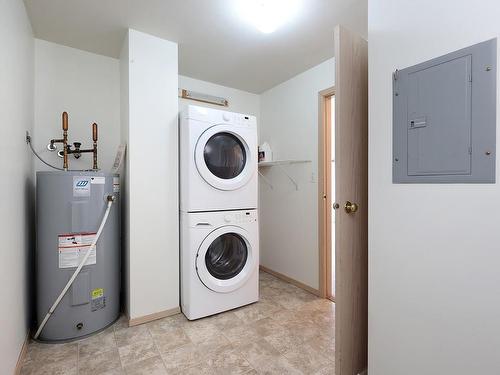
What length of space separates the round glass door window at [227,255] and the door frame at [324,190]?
0.78m

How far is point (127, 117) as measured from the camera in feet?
6.61

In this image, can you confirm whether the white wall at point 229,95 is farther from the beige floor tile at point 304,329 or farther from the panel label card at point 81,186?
the beige floor tile at point 304,329

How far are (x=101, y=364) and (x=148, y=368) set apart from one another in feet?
0.99

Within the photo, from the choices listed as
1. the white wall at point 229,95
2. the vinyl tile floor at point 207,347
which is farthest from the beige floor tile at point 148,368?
the white wall at point 229,95

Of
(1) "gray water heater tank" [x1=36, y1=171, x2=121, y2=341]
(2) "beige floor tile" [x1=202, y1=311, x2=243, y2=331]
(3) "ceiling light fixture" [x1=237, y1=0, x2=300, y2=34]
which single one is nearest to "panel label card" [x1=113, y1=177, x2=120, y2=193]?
(1) "gray water heater tank" [x1=36, y1=171, x2=121, y2=341]

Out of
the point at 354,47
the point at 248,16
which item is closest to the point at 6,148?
the point at 248,16

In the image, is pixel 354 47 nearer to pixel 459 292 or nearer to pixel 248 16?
pixel 248 16

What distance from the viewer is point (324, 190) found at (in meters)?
2.51

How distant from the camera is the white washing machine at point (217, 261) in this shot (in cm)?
204

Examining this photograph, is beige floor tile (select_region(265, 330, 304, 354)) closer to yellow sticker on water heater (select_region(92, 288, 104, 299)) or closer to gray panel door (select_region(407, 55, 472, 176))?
yellow sticker on water heater (select_region(92, 288, 104, 299))

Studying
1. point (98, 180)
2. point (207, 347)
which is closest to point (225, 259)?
point (207, 347)

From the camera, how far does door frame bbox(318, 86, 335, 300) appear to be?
8.14 feet

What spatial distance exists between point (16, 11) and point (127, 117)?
815mm

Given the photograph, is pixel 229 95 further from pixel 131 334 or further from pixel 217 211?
pixel 131 334
